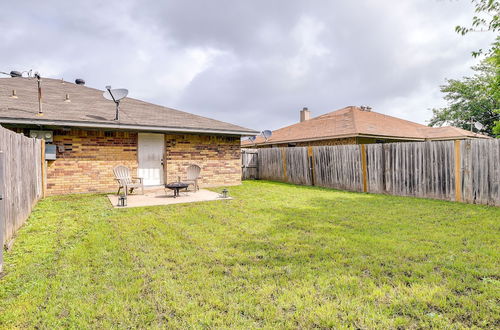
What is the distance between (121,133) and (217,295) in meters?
9.10

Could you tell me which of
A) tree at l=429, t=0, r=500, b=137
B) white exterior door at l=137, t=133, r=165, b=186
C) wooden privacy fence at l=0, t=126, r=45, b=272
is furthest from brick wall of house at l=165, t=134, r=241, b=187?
tree at l=429, t=0, r=500, b=137

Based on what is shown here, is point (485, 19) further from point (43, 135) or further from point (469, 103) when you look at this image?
point (469, 103)

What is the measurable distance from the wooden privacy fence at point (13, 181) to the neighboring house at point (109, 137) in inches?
108

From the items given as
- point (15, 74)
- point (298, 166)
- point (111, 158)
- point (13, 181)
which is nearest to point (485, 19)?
point (298, 166)

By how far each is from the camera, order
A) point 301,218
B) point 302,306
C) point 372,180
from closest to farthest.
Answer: point 302,306, point 301,218, point 372,180

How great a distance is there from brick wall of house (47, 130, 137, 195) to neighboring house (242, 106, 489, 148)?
10.6 metres

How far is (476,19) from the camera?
8.59 metres

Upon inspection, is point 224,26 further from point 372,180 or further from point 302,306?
point 302,306

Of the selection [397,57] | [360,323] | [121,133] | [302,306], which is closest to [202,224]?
[302,306]

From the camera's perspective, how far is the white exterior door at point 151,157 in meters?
10.5

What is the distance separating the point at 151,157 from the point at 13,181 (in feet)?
20.2

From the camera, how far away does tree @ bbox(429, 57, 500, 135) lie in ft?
95.3

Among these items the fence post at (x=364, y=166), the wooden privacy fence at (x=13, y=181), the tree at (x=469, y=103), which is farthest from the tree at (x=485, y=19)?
the tree at (x=469, y=103)

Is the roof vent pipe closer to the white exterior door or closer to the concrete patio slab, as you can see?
the white exterior door
